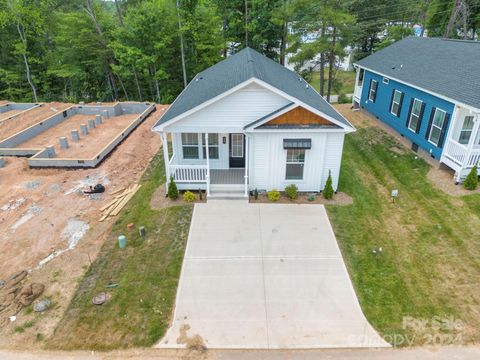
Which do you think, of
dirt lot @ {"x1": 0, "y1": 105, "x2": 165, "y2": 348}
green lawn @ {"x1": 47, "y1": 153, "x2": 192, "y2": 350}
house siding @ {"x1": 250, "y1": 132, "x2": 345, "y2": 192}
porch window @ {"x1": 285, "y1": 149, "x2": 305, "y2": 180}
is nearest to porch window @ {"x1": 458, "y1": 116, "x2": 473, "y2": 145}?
house siding @ {"x1": 250, "y1": 132, "x2": 345, "y2": 192}

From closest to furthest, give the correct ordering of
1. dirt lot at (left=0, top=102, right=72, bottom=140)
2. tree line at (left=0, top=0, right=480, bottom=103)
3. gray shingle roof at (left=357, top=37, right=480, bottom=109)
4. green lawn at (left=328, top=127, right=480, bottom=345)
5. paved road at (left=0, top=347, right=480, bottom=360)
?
paved road at (left=0, top=347, right=480, bottom=360) < green lawn at (left=328, top=127, right=480, bottom=345) < gray shingle roof at (left=357, top=37, right=480, bottom=109) < dirt lot at (left=0, top=102, right=72, bottom=140) < tree line at (left=0, top=0, right=480, bottom=103)

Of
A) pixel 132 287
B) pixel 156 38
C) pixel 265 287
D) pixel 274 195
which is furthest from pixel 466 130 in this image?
pixel 156 38

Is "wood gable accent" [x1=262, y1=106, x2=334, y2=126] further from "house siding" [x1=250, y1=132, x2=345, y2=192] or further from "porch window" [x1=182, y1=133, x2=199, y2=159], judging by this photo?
"porch window" [x1=182, y1=133, x2=199, y2=159]

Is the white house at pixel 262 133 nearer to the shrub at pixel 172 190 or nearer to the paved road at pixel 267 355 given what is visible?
the shrub at pixel 172 190

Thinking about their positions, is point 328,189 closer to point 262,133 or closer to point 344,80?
point 262,133


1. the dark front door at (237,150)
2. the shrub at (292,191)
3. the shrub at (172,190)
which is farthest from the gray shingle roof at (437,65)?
the shrub at (172,190)

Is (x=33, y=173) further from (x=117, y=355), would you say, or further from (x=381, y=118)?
(x=381, y=118)
